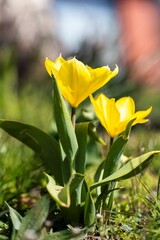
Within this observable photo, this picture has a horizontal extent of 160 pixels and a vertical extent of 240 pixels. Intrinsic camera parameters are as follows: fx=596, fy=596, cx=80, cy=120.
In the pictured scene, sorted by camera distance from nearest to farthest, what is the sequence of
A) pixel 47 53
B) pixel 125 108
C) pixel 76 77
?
pixel 76 77, pixel 125 108, pixel 47 53

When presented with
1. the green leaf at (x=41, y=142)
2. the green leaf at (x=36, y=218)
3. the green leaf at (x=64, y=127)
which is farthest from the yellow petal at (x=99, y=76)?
the green leaf at (x=36, y=218)

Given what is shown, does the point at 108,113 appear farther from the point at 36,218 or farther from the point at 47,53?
the point at 47,53

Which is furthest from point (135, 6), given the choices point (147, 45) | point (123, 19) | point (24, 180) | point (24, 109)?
point (24, 180)

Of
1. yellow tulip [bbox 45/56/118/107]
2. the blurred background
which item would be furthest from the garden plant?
the blurred background

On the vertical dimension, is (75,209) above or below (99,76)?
below

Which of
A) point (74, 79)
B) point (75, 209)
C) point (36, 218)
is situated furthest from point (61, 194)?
point (74, 79)

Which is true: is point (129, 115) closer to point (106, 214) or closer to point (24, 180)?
point (106, 214)

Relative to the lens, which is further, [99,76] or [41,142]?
[41,142]

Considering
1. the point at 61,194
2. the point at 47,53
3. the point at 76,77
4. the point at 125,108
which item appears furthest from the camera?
the point at 47,53
